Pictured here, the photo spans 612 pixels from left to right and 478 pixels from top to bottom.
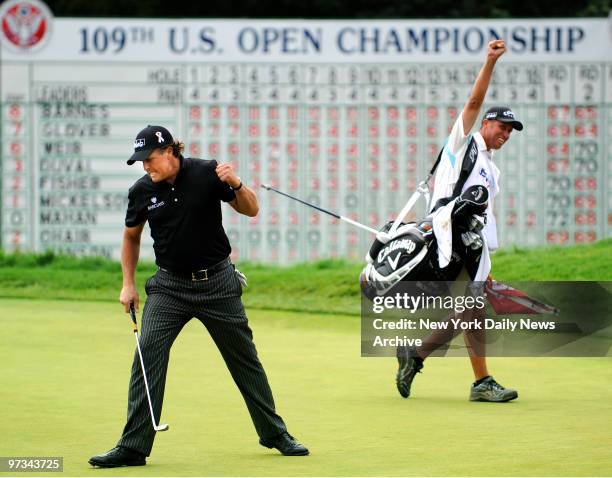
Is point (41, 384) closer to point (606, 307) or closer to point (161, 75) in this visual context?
point (606, 307)

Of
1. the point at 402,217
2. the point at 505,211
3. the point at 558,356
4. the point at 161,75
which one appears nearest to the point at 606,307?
the point at 558,356

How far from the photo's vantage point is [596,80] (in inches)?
711

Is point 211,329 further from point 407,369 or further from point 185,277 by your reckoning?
point 407,369

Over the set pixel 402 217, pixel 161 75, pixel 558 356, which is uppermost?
pixel 161 75

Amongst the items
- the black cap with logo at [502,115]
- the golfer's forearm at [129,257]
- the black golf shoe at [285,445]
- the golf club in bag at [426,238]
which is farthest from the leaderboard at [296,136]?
the black golf shoe at [285,445]

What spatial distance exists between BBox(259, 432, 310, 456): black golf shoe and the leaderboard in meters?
10.8

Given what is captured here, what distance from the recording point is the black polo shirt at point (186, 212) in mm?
7195

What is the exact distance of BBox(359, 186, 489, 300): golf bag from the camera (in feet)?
29.4

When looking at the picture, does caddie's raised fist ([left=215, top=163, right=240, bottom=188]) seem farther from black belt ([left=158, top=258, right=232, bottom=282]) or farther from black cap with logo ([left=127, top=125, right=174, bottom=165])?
black belt ([left=158, top=258, right=232, bottom=282])

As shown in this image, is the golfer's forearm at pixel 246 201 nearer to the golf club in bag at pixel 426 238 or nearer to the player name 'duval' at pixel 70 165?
the golf club in bag at pixel 426 238

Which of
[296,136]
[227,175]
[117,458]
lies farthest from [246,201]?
[296,136]

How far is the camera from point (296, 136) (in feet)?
59.3

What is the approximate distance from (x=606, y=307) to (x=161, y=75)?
281 inches

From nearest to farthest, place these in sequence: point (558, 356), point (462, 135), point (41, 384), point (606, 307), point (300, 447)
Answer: point (300, 447) → point (462, 135) → point (41, 384) → point (558, 356) → point (606, 307)
